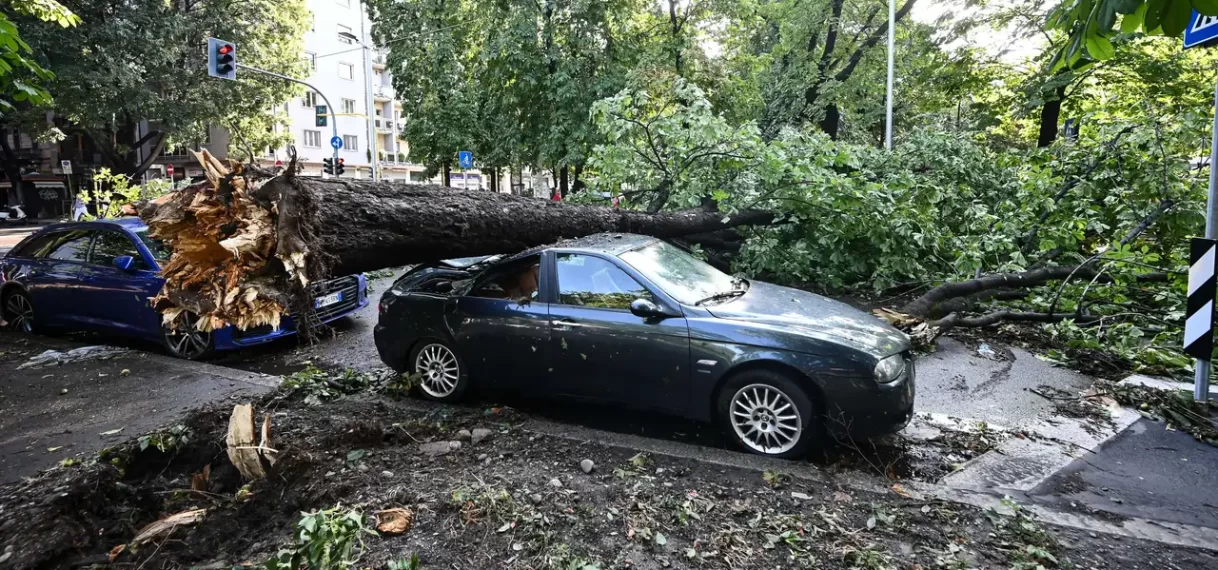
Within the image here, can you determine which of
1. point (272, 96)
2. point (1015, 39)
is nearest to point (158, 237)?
point (1015, 39)

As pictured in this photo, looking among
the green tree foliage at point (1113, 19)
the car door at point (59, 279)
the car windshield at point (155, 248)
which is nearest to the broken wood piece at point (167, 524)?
the car windshield at point (155, 248)

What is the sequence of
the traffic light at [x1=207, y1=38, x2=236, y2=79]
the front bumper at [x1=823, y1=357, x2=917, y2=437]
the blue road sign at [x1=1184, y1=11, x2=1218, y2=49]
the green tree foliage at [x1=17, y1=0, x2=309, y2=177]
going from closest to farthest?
the front bumper at [x1=823, y1=357, x2=917, y2=437] < the blue road sign at [x1=1184, y1=11, x2=1218, y2=49] < the traffic light at [x1=207, y1=38, x2=236, y2=79] < the green tree foliage at [x1=17, y1=0, x2=309, y2=177]

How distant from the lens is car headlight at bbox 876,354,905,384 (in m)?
4.19

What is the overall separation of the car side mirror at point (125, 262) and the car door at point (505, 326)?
4.38 metres

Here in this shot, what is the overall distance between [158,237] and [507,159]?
15870 mm

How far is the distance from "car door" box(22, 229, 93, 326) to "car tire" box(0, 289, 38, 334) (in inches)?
10.4

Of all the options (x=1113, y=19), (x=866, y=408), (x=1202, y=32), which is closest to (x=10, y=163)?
(x=866, y=408)

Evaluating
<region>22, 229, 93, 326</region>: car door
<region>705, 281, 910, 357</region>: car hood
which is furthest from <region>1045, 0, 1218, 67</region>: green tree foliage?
<region>22, 229, 93, 326</region>: car door

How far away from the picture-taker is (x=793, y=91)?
16.9 meters

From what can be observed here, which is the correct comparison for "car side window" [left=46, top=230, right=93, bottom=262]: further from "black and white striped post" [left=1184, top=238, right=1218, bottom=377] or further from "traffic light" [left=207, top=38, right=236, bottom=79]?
"black and white striped post" [left=1184, top=238, right=1218, bottom=377]

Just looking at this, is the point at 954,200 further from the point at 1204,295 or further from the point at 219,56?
the point at 219,56

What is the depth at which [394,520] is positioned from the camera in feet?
11.4

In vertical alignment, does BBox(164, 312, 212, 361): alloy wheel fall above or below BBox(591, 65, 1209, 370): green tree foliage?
below

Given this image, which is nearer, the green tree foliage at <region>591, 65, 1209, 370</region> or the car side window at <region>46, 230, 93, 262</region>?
the green tree foliage at <region>591, 65, 1209, 370</region>
